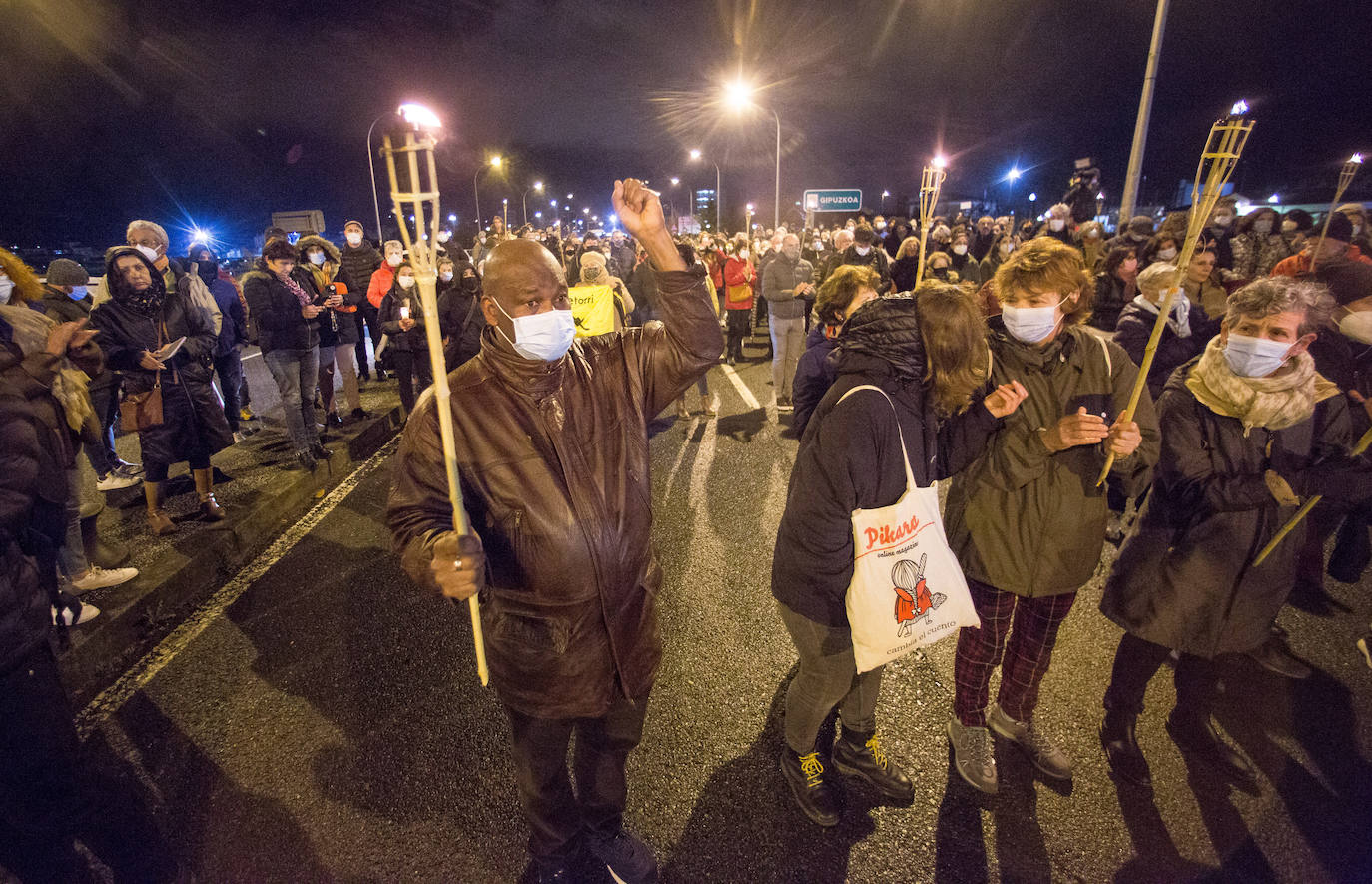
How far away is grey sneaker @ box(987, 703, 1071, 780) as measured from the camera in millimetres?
2771

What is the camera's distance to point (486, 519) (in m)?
1.91

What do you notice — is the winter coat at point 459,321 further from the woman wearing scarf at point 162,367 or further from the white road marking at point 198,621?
the woman wearing scarf at point 162,367

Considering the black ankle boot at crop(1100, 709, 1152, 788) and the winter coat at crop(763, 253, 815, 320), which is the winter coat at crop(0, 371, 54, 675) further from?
the winter coat at crop(763, 253, 815, 320)

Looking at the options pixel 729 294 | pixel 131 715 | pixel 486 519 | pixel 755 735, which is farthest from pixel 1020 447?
pixel 729 294

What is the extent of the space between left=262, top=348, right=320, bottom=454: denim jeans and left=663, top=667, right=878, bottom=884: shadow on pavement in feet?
17.6

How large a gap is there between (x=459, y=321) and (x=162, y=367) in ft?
7.99

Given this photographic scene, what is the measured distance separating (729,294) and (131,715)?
907 cm

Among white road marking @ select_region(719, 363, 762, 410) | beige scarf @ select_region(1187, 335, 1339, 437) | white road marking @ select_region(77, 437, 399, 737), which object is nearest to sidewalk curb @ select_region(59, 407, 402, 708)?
white road marking @ select_region(77, 437, 399, 737)

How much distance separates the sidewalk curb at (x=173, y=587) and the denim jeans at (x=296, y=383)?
40 centimetres

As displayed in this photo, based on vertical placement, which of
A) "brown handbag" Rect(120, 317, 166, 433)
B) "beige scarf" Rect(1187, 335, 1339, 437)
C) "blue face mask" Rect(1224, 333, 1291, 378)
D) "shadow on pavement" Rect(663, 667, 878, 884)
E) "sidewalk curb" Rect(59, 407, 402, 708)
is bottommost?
"shadow on pavement" Rect(663, 667, 878, 884)

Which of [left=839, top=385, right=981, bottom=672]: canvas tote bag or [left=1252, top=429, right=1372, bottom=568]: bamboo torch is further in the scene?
[left=1252, top=429, right=1372, bottom=568]: bamboo torch

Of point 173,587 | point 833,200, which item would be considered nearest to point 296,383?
point 173,587

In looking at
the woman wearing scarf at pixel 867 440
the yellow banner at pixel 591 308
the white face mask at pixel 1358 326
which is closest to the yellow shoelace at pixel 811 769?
the woman wearing scarf at pixel 867 440

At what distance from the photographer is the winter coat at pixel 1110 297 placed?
5645 millimetres
